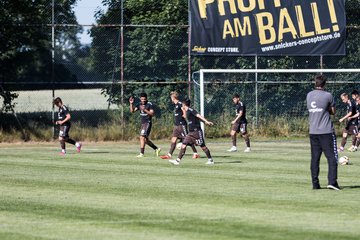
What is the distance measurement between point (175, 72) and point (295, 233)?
30.7 meters

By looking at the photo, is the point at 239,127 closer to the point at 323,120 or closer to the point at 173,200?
the point at 323,120

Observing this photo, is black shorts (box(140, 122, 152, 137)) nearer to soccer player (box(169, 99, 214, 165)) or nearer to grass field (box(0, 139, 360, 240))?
grass field (box(0, 139, 360, 240))

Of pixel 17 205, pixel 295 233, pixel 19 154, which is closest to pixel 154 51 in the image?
pixel 19 154

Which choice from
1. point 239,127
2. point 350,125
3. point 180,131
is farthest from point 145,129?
point 350,125

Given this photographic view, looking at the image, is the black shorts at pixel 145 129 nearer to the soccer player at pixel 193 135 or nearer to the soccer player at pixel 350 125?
the soccer player at pixel 193 135

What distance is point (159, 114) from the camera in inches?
1663

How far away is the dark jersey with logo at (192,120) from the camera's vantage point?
26.9 meters

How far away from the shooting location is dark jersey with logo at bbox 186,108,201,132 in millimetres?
26938

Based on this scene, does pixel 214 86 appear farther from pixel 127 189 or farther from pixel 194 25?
pixel 127 189

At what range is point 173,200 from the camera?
54.7 ft

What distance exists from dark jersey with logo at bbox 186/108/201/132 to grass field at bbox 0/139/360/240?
959mm

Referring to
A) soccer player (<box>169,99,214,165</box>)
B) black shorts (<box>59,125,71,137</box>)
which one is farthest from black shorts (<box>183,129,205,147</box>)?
black shorts (<box>59,125,71,137</box>)

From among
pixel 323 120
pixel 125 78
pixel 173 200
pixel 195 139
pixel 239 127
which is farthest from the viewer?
pixel 125 78

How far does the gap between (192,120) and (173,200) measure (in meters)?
10.6
